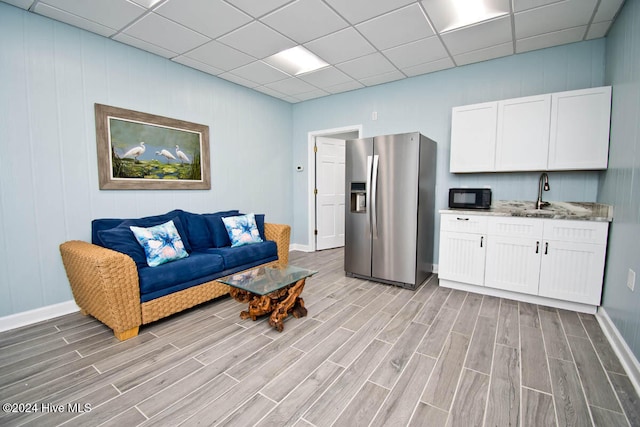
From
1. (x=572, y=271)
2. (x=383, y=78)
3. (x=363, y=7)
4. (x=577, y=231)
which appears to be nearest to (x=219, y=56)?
(x=363, y=7)

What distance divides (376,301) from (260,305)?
1.22 meters

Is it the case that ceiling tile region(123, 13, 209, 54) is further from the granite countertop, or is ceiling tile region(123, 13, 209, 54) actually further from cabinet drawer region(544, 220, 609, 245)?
cabinet drawer region(544, 220, 609, 245)

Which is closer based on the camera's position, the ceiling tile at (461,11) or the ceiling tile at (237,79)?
the ceiling tile at (461,11)

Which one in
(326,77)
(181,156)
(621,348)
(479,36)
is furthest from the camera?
(326,77)

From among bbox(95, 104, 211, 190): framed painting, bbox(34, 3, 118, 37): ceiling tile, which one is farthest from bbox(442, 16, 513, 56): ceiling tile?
bbox(34, 3, 118, 37): ceiling tile

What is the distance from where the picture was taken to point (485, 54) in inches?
125

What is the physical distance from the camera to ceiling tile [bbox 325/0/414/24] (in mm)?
2275

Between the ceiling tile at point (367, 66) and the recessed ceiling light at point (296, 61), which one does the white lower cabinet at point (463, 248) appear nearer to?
the ceiling tile at point (367, 66)

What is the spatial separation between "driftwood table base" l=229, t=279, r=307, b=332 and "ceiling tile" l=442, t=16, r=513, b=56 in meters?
2.86

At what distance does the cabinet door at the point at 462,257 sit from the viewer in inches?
117

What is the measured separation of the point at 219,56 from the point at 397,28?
2.00 meters

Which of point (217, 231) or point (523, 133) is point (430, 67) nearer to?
point (523, 133)

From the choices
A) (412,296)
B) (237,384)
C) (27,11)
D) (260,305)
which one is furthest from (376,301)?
(27,11)

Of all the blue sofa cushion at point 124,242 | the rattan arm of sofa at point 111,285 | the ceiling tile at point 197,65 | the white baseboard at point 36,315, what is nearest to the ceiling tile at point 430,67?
the ceiling tile at point 197,65
